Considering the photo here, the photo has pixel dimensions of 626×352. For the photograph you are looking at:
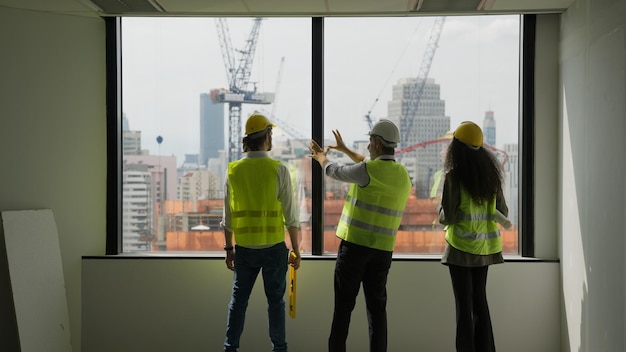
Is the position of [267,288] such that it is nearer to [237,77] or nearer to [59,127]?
[237,77]

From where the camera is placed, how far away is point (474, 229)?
3.89 meters

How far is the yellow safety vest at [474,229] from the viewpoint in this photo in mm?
3877

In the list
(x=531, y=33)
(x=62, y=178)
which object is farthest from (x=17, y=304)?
(x=531, y=33)

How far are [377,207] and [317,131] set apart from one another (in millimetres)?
1100

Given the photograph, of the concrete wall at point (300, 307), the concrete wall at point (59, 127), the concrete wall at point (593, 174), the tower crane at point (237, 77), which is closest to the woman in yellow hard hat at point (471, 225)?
the concrete wall at point (593, 174)

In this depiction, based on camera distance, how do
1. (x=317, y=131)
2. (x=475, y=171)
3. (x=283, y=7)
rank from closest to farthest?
(x=475, y=171) → (x=283, y=7) → (x=317, y=131)

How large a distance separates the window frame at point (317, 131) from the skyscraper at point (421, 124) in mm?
528

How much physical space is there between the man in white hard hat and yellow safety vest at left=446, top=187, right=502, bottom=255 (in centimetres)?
35

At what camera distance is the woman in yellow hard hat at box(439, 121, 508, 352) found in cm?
385

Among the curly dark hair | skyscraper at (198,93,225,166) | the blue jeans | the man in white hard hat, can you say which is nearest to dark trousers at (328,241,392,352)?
the man in white hard hat

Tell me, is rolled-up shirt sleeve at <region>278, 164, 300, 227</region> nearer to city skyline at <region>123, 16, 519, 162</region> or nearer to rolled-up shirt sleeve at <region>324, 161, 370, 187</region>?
rolled-up shirt sleeve at <region>324, 161, 370, 187</region>

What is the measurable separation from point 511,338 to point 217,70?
9.31ft

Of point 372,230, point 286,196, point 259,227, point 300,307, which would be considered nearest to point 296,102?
point 286,196

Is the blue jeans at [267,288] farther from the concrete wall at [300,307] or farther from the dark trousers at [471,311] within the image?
the dark trousers at [471,311]
